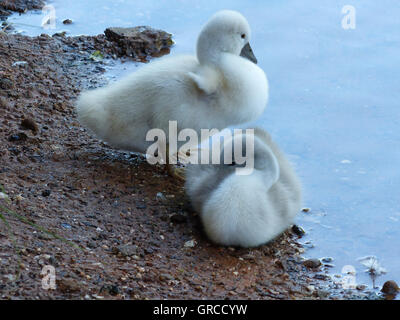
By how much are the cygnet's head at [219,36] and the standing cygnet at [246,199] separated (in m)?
0.57

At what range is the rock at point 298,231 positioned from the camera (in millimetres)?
4445

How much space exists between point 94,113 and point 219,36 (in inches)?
37.7

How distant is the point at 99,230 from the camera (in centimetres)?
398

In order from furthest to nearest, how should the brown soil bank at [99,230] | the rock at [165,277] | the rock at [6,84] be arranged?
1. the rock at [6,84]
2. the rock at [165,277]
3. the brown soil bank at [99,230]

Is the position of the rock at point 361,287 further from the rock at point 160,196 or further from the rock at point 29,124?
the rock at point 29,124

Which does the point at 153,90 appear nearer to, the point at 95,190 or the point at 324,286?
the point at 95,190

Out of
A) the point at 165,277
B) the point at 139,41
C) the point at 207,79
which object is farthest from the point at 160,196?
the point at 139,41

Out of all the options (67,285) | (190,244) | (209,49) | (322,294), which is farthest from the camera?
(209,49)

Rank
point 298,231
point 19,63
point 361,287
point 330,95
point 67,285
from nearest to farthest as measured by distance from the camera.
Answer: point 67,285
point 361,287
point 298,231
point 330,95
point 19,63

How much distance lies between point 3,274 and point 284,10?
445cm

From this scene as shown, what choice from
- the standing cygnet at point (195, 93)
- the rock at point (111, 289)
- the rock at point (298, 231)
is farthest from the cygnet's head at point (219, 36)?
the rock at point (111, 289)

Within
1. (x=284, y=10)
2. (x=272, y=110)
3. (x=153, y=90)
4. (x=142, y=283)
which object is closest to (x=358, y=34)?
(x=284, y=10)

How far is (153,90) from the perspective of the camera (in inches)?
172

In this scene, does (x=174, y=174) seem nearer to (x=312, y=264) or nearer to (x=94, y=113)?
(x=94, y=113)
